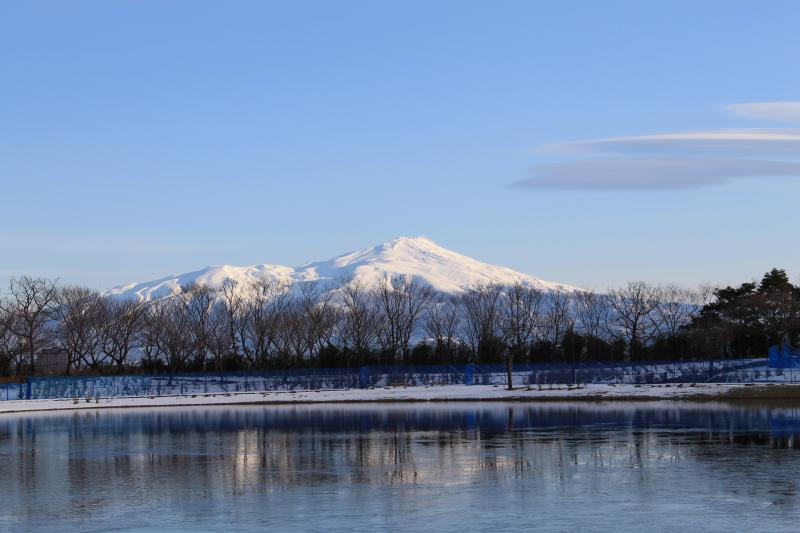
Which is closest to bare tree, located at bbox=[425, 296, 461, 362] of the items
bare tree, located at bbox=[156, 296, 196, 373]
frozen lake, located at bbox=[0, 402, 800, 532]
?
bare tree, located at bbox=[156, 296, 196, 373]

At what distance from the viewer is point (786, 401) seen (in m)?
53.6

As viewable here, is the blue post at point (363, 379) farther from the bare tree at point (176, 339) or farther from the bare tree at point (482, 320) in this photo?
the bare tree at point (176, 339)

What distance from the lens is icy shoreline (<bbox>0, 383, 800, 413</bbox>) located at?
58000mm

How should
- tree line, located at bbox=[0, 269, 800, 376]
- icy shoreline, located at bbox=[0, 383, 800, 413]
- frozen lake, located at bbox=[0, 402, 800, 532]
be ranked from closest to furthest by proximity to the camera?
frozen lake, located at bbox=[0, 402, 800, 532] → icy shoreline, located at bbox=[0, 383, 800, 413] → tree line, located at bbox=[0, 269, 800, 376]

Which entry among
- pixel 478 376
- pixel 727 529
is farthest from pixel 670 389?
pixel 727 529

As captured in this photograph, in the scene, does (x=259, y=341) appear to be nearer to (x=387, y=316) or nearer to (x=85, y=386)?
(x=387, y=316)

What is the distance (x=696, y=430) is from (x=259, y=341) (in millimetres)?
80638

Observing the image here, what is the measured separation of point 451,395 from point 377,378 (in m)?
17.0

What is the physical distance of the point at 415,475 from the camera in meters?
24.6

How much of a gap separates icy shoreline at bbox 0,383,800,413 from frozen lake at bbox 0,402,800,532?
14932 mm

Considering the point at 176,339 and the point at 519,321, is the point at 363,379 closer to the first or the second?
the point at 176,339

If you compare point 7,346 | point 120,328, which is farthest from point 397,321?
point 7,346

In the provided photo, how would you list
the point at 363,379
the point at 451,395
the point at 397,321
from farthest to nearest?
the point at 397,321 < the point at 363,379 < the point at 451,395

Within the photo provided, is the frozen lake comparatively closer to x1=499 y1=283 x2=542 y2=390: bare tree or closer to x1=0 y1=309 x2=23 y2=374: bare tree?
x1=499 y1=283 x2=542 y2=390: bare tree
